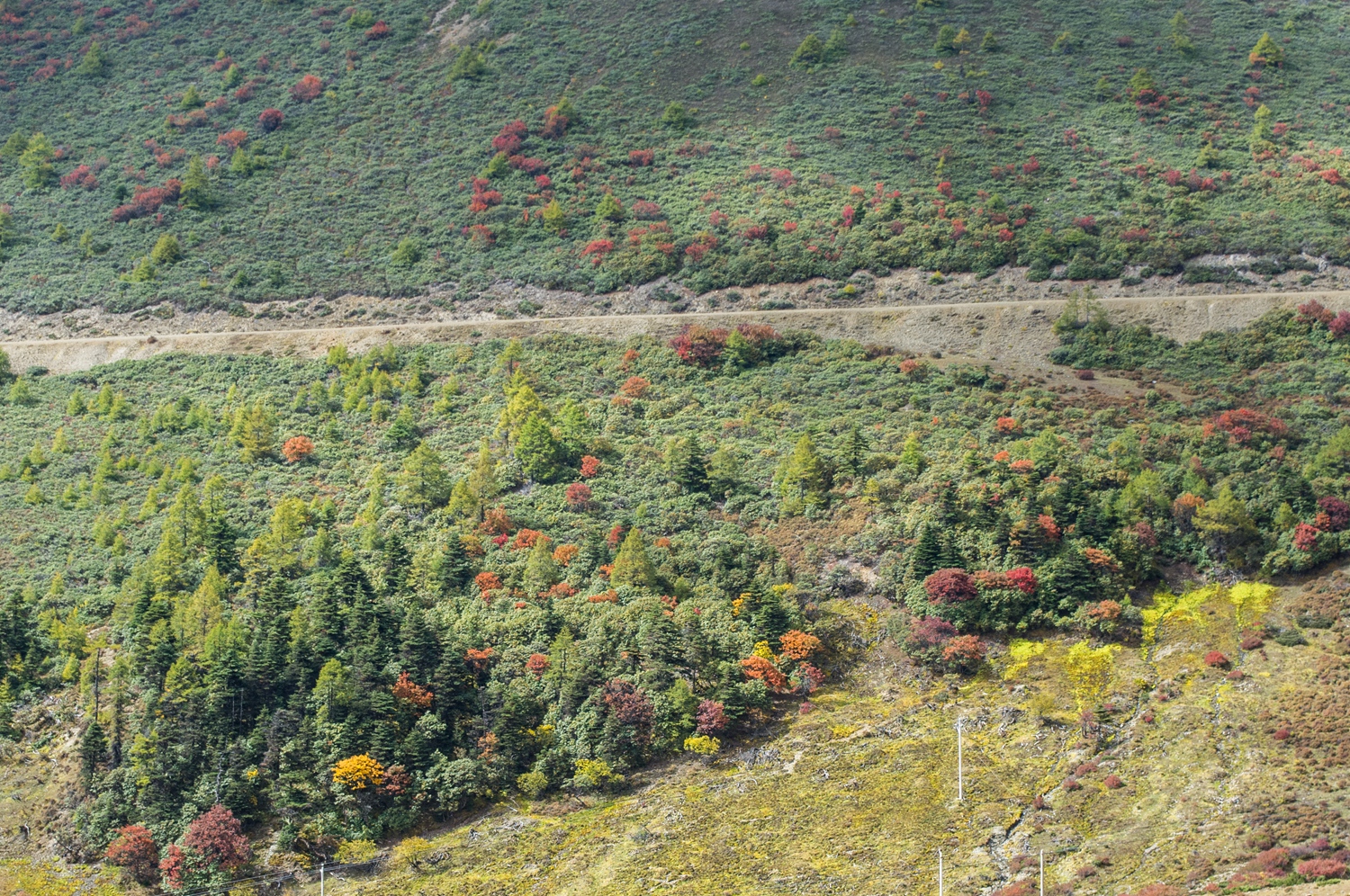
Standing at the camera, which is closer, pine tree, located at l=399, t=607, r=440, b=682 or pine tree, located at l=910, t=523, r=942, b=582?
pine tree, located at l=399, t=607, r=440, b=682

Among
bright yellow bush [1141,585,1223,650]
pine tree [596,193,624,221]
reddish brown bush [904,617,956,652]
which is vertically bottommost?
bright yellow bush [1141,585,1223,650]

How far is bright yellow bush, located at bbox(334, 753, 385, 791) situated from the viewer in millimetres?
63500

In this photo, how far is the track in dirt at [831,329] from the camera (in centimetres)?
9550

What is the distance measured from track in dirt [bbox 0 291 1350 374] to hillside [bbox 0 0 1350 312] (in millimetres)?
4185

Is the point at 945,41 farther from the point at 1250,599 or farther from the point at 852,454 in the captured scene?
the point at 1250,599

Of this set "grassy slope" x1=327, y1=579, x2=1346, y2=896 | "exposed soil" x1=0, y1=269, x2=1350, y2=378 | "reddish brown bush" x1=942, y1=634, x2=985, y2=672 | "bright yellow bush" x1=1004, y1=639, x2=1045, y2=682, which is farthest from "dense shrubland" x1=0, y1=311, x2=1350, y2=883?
"exposed soil" x1=0, y1=269, x2=1350, y2=378

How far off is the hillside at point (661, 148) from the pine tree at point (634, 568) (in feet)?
117

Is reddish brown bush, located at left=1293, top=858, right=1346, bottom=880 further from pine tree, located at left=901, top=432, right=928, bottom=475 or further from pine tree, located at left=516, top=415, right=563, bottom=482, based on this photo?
pine tree, located at left=516, top=415, right=563, bottom=482

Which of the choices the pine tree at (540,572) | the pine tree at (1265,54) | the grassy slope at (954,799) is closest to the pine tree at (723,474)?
the pine tree at (540,572)

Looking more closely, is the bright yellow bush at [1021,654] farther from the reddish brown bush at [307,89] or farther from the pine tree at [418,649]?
the reddish brown bush at [307,89]

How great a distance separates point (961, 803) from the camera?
6091 centimetres

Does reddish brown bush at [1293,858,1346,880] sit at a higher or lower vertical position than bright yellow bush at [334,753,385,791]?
lower

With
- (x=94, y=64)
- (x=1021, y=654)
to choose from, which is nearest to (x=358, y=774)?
(x=1021, y=654)

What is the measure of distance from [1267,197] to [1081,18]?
32.5 m
